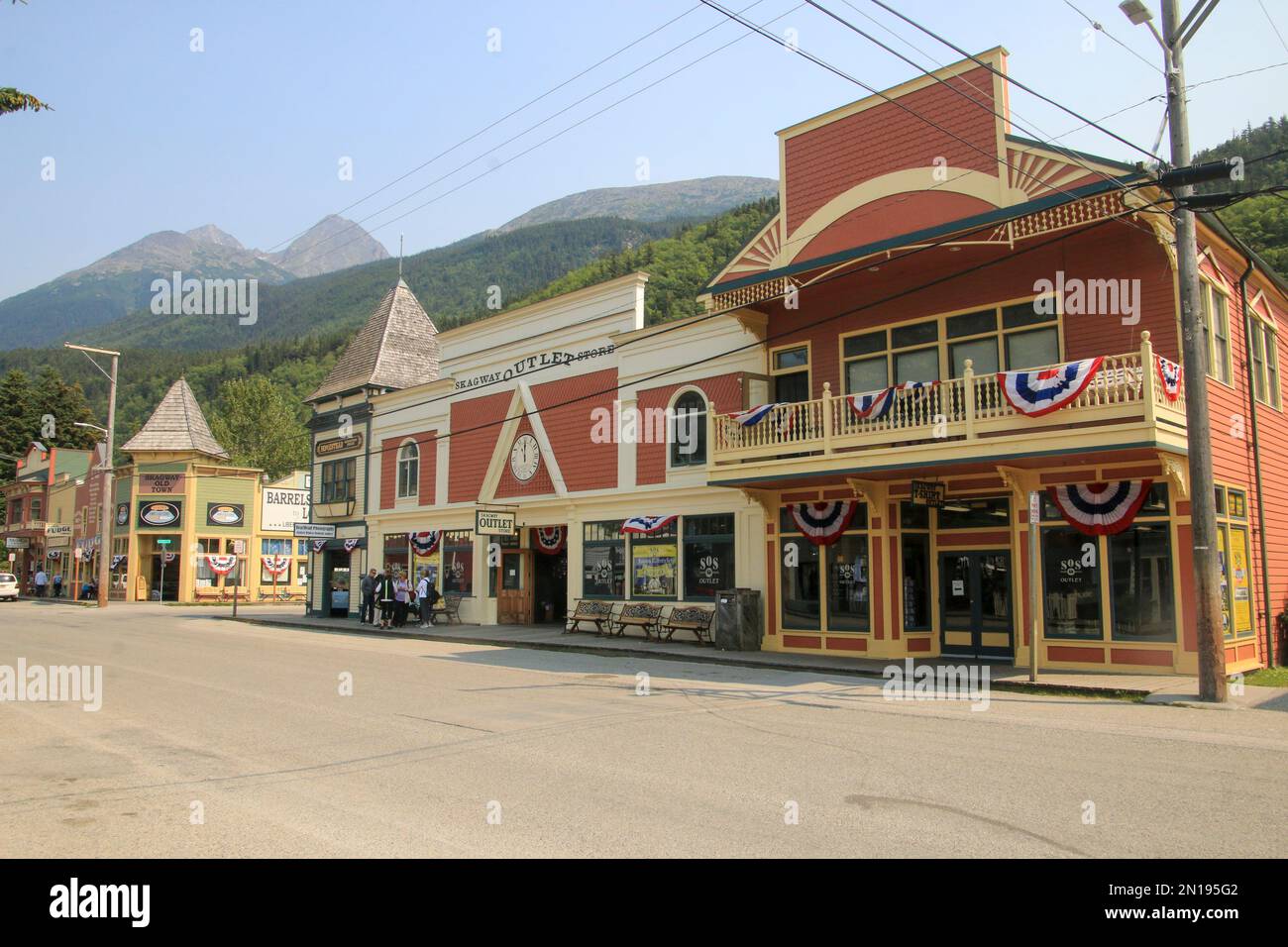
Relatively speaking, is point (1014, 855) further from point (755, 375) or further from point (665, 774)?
point (755, 375)

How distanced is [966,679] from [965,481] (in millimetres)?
4346

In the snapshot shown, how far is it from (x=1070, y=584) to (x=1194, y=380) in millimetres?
4631

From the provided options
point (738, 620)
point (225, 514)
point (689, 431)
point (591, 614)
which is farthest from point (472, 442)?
point (225, 514)

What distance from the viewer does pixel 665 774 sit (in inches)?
323

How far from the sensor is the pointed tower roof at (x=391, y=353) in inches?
1423

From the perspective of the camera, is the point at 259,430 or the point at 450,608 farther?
the point at 259,430

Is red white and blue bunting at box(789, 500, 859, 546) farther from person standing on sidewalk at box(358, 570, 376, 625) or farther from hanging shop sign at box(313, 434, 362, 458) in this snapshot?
hanging shop sign at box(313, 434, 362, 458)

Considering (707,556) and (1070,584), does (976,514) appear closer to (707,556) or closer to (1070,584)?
(1070,584)

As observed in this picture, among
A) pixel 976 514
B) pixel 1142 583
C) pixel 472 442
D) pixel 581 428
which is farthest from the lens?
pixel 472 442

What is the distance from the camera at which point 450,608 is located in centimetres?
3033

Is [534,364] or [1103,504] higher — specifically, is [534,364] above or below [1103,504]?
above

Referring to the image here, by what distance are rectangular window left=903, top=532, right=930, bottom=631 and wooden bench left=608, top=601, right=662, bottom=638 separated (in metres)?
6.40

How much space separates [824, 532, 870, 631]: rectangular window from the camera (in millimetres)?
19438

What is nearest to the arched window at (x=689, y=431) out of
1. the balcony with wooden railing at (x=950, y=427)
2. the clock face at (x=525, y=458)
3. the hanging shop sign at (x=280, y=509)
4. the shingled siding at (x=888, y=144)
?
the balcony with wooden railing at (x=950, y=427)
